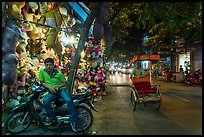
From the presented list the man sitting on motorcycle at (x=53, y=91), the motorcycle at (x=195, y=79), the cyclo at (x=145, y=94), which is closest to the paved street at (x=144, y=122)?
the cyclo at (x=145, y=94)

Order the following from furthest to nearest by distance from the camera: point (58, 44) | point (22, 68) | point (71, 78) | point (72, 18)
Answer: point (72, 18) → point (58, 44) → point (22, 68) → point (71, 78)

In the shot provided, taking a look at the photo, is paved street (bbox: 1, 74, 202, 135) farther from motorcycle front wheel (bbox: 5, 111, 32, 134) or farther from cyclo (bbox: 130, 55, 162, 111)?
cyclo (bbox: 130, 55, 162, 111)

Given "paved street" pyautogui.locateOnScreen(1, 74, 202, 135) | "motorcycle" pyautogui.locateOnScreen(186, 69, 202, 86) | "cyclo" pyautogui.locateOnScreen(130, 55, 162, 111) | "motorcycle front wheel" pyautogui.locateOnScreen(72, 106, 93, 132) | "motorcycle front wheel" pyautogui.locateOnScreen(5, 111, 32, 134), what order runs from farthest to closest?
"motorcycle" pyautogui.locateOnScreen(186, 69, 202, 86) → "cyclo" pyautogui.locateOnScreen(130, 55, 162, 111) → "motorcycle front wheel" pyautogui.locateOnScreen(72, 106, 93, 132) → "paved street" pyautogui.locateOnScreen(1, 74, 202, 135) → "motorcycle front wheel" pyautogui.locateOnScreen(5, 111, 32, 134)

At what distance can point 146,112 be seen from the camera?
848cm

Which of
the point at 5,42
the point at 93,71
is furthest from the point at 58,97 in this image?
the point at 93,71

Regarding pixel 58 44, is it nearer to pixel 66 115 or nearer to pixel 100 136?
pixel 66 115

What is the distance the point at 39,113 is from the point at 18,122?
55cm

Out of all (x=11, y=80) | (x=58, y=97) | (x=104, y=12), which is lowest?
(x=58, y=97)

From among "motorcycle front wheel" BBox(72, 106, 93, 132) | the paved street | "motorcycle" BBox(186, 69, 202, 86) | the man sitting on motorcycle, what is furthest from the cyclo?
"motorcycle" BBox(186, 69, 202, 86)

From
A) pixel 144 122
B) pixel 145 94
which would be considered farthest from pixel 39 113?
pixel 145 94

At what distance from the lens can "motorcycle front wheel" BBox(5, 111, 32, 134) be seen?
5742mm

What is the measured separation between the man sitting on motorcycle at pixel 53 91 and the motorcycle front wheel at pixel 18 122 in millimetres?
502

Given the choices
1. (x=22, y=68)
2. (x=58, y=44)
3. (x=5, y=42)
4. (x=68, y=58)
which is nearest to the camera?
(x=5, y=42)

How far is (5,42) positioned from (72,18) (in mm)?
5396
